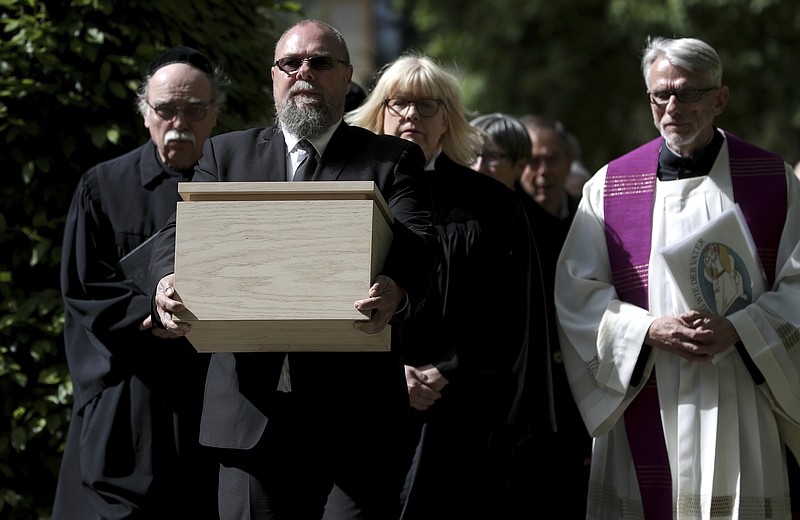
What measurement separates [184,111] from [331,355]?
1737 millimetres

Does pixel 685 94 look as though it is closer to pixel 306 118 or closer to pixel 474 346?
pixel 474 346

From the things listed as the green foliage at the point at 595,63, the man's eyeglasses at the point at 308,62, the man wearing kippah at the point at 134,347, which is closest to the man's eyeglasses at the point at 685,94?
the man's eyeglasses at the point at 308,62

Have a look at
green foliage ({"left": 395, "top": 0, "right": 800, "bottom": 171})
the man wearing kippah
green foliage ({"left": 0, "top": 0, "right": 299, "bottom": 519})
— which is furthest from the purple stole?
green foliage ({"left": 395, "top": 0, "right": 800, "bottom": 171})

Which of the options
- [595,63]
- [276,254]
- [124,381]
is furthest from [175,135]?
[595,63]

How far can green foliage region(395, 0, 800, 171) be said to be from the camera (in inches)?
632

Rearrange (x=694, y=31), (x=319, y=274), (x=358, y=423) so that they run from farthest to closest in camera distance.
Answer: (x=694, y=31) < (x=358, y=423) < (x=319, y=274)

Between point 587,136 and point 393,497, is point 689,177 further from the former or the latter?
point 587,136

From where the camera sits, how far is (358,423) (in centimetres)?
462

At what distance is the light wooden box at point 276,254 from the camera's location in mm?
4207

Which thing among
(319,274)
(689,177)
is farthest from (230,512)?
(689,177)

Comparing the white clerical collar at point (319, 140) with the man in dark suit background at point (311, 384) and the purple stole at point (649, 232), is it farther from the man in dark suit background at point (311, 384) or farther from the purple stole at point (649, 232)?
the purple stole at point (649, 232)

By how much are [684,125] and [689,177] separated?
0.81ft

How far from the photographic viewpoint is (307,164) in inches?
188

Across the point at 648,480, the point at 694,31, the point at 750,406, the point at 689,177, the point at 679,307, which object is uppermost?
the point at 694,31
